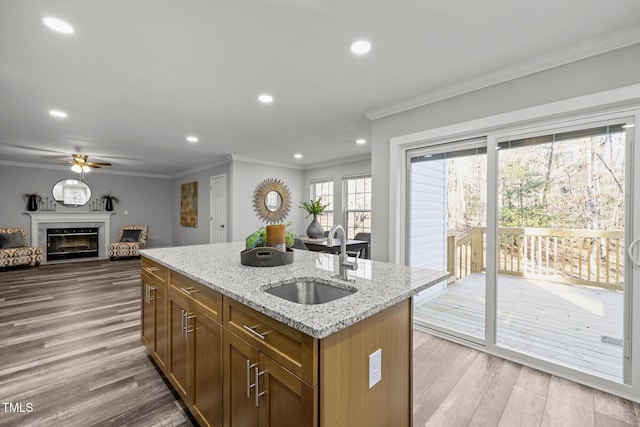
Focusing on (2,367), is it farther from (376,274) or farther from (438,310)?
(438,310)

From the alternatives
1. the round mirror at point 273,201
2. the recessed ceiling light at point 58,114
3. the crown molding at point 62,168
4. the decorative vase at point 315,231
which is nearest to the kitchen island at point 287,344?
the decorative vase at point 315,231

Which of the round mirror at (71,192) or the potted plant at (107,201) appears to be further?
the potted plant at (107,201)

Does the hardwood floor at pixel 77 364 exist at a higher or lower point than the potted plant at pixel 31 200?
lower

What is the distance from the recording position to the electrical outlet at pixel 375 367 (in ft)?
3.73

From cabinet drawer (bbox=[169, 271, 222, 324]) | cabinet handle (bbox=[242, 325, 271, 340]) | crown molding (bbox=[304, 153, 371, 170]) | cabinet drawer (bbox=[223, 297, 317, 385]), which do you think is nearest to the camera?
cabinet drawer (bbox=[223, 297, 317, 385])

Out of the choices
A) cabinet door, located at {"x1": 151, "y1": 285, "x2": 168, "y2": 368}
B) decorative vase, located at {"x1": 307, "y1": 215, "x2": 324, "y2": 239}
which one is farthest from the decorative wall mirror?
cabinet door, located at {"x1": 151, "y1": 285, "x2": 168, "y2": 368}

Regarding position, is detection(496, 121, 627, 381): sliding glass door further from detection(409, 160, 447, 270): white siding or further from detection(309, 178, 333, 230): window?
detection(309, 178, 333, 230): window

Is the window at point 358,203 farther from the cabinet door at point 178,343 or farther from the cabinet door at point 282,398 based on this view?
the cabinet door at point 282,398

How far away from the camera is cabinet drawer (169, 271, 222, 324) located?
1406mm

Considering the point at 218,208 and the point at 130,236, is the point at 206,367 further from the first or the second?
the point at 130,236

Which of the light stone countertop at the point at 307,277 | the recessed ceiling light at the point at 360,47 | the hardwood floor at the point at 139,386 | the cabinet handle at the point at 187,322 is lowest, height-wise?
the hardwood floor at the point at 139,386

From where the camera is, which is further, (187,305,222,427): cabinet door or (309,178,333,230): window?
(309,178,333,230): window

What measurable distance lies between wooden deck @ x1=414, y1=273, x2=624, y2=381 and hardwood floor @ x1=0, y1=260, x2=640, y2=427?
0.20m

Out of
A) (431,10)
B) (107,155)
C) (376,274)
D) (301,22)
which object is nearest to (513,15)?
(431,10)
